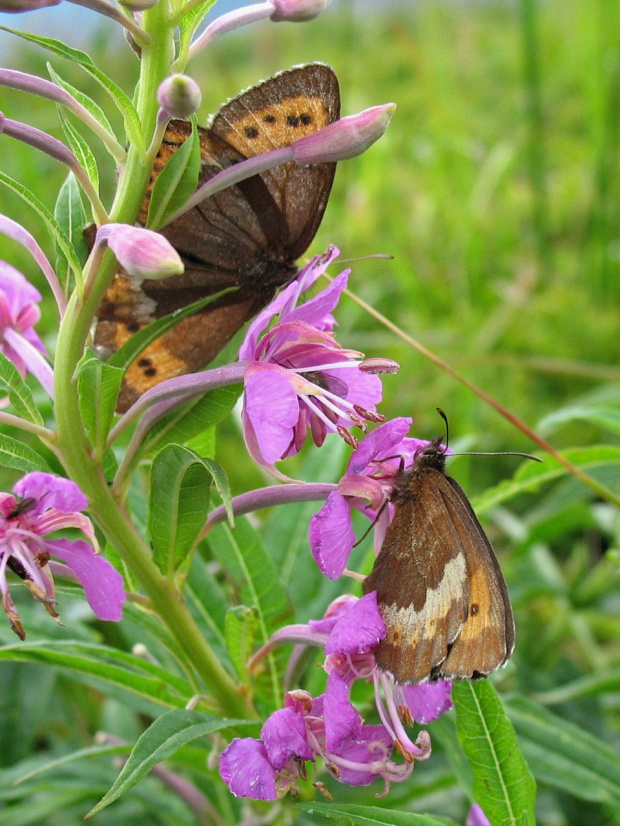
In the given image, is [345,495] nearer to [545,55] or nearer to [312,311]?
[312,311]

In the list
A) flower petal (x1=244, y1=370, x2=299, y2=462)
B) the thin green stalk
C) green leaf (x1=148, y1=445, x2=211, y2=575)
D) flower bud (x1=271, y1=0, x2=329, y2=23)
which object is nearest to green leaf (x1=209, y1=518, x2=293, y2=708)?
green leaf (x1=148, y1=445, x2=211, y2=575)

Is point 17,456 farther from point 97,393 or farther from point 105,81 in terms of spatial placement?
point 105,81

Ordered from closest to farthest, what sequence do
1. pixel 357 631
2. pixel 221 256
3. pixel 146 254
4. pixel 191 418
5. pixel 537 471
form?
pixel 146 254 → pixel 357 631 → pixel 191 418 → pixel 221 256 → pixel 537 471

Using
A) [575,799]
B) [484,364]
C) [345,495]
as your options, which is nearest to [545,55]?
[484,364]

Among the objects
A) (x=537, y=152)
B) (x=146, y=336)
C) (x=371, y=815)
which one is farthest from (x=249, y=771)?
(x=537, y=152)

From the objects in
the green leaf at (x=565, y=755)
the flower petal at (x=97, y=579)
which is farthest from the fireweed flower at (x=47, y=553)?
the green leaf at (x=565, y=755)

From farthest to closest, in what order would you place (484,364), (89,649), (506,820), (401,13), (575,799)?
(401,13) → (484,364) → (575,799) → (89,649) → (506,820)

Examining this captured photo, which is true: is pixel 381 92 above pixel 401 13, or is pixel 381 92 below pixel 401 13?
below

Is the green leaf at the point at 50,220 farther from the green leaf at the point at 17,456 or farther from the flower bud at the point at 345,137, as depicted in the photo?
the flower bud at the point at 345,137
